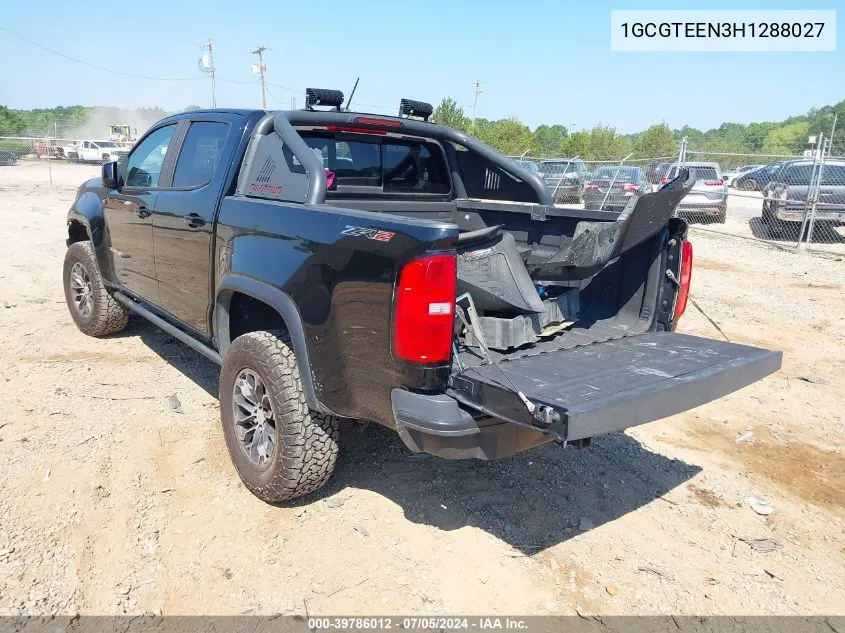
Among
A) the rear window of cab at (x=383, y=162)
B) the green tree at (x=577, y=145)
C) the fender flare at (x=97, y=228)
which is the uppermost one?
the green tree at (x=577, y=145)

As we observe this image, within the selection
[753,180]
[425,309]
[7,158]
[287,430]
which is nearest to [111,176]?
[287,430]

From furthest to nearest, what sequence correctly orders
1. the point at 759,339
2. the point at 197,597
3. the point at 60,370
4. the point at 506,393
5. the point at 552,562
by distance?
the point at 759,339
the point at 60,370
the point at 552,562
the point at 197,597
the point at 506,393

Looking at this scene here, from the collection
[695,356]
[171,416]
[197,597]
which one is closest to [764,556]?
[695,356]

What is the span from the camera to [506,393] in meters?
2.39

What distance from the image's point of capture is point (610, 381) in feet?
8.73

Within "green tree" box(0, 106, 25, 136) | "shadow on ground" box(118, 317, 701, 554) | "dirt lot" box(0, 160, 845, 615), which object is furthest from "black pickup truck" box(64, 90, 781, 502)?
"green tree" box(0, 106, 25, 136)

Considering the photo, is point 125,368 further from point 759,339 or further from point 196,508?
point 759,339

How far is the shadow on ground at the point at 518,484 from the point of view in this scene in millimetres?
3281

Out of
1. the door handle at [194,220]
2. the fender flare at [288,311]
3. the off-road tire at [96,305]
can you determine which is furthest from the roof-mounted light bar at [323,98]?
the off-road tire at [96,305]

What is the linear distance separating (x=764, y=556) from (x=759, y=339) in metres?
4.13

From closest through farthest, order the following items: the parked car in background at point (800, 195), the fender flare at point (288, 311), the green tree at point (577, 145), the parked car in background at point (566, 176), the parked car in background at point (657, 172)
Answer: the fender flare at point (288, 311), the parked car in background at point (800, 195), the parked car in background at point (657, 172), the parked car in background at point (566, 176), the green tree at point (577, 145)

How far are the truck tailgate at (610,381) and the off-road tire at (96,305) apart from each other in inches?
159

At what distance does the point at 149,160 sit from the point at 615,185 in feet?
50.9

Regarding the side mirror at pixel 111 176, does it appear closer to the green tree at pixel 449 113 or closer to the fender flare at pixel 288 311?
the fender flare at pixel 288 311
